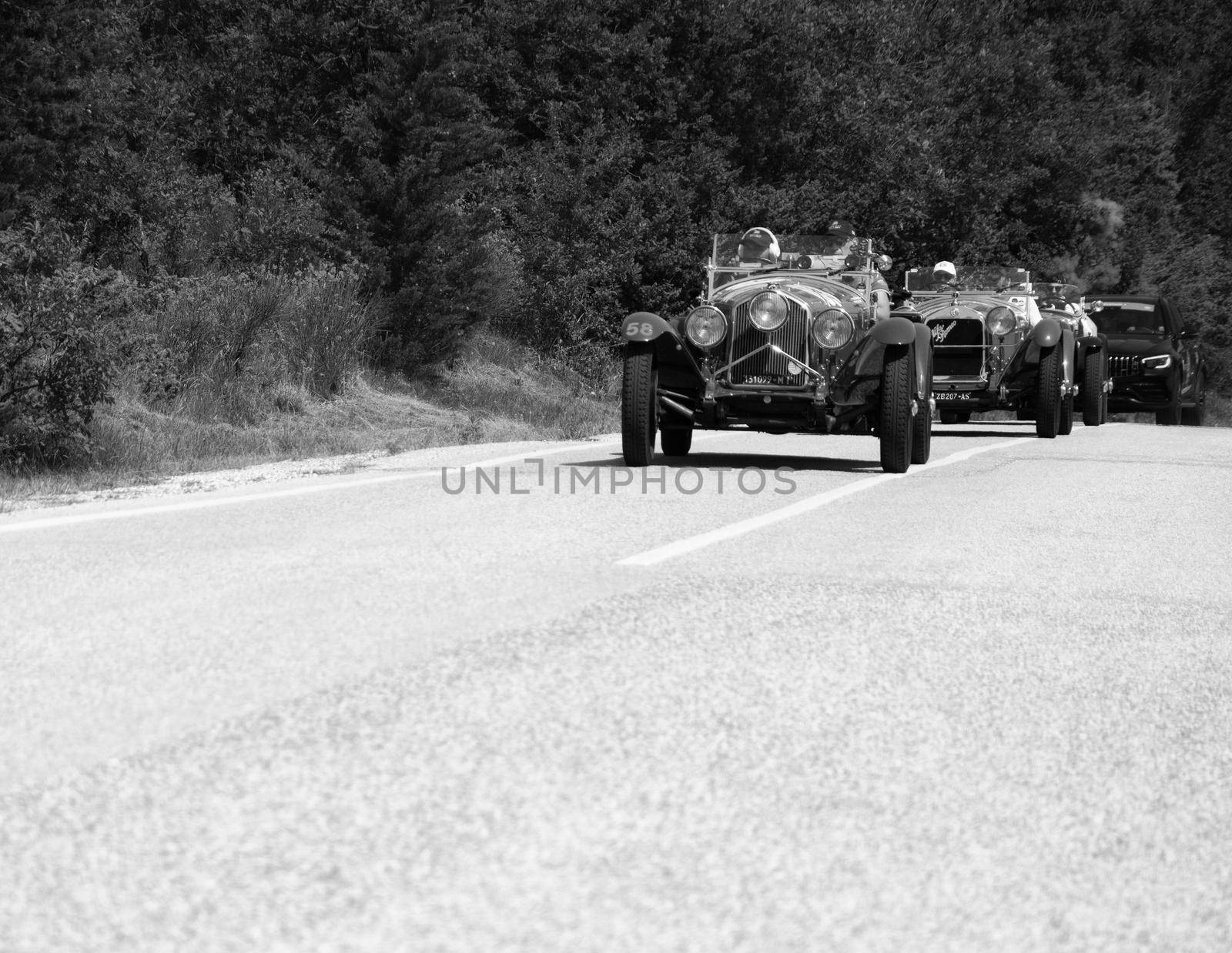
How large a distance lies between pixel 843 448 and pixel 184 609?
35.0 ft

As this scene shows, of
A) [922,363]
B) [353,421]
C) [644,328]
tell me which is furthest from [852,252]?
[353,421]

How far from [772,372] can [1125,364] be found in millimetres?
12998

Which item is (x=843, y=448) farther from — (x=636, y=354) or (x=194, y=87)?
(x=194, y=87)

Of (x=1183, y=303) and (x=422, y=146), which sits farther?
(x=1183, y=303)

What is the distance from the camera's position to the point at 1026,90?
44469mm

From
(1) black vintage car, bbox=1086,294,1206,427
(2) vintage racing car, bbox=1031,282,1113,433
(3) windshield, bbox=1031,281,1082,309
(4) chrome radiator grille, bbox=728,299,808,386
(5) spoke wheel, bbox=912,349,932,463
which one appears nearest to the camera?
(4) chrome radiator grille, bbox=728,299,808,386

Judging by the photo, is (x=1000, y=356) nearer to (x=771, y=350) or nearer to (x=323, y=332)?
(x=771, y=350)

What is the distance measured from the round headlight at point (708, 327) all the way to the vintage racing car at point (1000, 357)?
652cm

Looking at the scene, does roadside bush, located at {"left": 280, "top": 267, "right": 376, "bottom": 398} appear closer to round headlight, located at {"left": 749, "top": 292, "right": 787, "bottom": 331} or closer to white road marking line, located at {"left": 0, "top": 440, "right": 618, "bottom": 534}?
white road marking line, located at {"left": 0, "top": 440, "right": 618, "bottom": 534}

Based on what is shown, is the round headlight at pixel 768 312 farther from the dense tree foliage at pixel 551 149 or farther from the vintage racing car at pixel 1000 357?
the vintage racing car at pixel 1000 357

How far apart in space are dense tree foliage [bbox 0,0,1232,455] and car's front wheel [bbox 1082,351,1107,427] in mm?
8351

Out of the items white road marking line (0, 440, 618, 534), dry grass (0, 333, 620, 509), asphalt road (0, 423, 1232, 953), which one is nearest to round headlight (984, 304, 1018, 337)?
dry grass (0, 333, 620, 509)

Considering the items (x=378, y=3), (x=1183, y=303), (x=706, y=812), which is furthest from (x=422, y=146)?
(x=1183, y=303)

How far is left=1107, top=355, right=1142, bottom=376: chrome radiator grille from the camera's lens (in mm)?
24891
